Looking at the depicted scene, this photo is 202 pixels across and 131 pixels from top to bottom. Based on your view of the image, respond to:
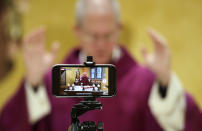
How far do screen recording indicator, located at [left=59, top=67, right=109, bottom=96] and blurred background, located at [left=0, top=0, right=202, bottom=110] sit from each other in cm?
166

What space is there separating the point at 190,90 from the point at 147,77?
0.85 metres

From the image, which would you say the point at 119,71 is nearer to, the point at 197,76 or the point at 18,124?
the point at 18,124

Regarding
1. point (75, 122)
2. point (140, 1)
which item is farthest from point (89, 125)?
point (140, 1)

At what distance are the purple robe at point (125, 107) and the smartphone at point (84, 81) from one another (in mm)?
629

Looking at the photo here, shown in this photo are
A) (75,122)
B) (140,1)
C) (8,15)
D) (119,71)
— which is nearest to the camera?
(75,122)

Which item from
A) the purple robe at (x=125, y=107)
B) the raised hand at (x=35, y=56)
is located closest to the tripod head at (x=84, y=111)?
the purple robe at (x=125, y=107)

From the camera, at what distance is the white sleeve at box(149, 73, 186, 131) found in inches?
64.7

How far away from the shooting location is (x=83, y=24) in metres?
1.68

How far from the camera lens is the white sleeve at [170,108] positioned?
1643mm

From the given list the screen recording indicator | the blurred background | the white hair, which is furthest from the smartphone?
the blurred background

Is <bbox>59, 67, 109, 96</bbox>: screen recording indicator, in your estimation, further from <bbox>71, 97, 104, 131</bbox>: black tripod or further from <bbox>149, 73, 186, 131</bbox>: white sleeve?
<bbox>149, 73, 186, 131</bbox>: white sleeve

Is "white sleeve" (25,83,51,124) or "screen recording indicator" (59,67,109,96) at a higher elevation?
"screen recording indicator" (59,67,109,96)

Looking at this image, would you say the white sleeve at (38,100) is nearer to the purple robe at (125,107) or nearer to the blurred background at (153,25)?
the purple robe at (125,107)

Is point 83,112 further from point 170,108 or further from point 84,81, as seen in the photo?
point 170,108
